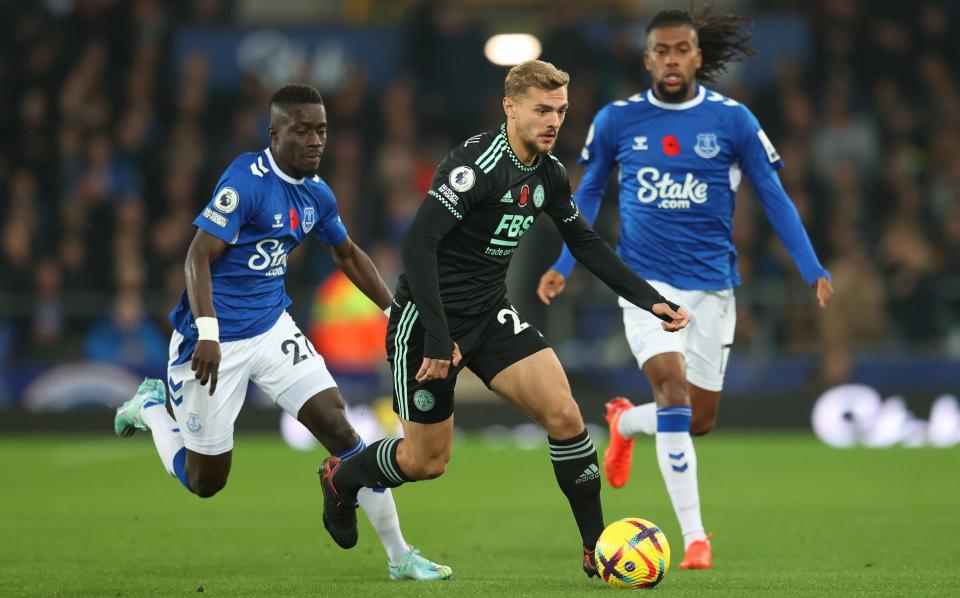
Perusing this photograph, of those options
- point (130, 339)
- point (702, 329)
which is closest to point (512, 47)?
point (130, 339)

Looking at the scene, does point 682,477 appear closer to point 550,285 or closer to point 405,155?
point 550,285

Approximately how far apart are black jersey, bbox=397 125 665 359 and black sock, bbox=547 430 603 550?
721 mm

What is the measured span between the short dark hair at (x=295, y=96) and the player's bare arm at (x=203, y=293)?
0.77m

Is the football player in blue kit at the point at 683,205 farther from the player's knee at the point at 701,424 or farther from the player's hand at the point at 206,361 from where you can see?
the player's hand at the point at 206,361

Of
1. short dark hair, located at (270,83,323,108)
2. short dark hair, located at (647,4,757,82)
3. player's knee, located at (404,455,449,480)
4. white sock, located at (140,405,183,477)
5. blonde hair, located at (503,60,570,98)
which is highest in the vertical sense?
short dark hair, located at (647,4,757,82)

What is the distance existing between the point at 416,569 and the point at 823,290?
2.69 metres

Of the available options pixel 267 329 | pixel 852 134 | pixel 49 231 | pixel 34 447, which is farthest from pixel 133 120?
pixel 267 329

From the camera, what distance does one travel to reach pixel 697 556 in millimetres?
7500

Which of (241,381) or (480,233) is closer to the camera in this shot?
(480,233)

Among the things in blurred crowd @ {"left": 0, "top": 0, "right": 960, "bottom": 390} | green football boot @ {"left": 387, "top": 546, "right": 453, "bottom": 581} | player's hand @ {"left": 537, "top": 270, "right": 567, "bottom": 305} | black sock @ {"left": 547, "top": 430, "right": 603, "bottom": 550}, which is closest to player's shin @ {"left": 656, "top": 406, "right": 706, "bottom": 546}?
player's hand @ {"left": 537, "top": 270, "right": 567, "bottom": 305}

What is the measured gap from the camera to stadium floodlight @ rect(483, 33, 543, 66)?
19.6m

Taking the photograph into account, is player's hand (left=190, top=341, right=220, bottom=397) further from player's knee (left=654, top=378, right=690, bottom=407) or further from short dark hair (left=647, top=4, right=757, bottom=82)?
short dark hair (left=647, top=4, right=757, bottom=82)

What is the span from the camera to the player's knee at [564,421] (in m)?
6.61

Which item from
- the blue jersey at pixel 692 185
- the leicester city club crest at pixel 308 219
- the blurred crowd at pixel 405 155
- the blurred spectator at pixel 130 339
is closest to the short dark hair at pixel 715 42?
the blue jersey at pixel 692 185
